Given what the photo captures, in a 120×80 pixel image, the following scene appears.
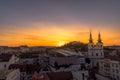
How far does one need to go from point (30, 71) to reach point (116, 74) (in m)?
22.5

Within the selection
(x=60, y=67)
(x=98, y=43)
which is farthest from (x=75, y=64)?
(x=98, y=43)

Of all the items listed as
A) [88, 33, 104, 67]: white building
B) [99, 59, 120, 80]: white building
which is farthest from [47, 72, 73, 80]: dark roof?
[88, 33, 104, 67]: white building

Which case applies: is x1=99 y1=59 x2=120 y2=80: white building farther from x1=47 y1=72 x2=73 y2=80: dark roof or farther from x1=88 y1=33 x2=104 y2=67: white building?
x1=47 y1=72 x2=73 y2=80: dark roof

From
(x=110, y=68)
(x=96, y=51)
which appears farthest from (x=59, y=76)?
(x=96, y=51)

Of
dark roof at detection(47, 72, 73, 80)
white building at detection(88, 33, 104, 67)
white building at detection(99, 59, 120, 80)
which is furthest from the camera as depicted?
white building at detection(88, 33, 104, 67)

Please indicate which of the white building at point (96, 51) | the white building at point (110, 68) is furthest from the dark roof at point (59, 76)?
the white building at point (96, 51)

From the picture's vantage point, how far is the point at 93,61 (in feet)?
225

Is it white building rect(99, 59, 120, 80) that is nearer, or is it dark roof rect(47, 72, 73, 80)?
dark roof rect(47, 72, 73, 80)

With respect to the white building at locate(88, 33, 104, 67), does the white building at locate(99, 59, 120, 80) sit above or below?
below

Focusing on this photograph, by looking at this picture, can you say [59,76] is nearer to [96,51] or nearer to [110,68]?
[110,68]

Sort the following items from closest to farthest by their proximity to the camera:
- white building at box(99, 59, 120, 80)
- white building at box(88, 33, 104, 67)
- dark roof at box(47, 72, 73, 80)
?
dark roof at box(47, 72, 73, 80) < white building at box(99, 59, 120, 80) < white building at box(88, 33, 104, 67)

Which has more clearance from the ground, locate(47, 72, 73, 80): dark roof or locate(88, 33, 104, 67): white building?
locate(88, 33, 104, 67): white building

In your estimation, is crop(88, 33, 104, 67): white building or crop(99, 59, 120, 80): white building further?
crop(88, 33, 104, 67): white building

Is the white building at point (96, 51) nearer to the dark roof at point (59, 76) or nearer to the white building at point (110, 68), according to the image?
the white building at point (110, 68)
